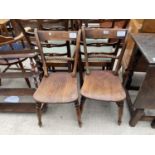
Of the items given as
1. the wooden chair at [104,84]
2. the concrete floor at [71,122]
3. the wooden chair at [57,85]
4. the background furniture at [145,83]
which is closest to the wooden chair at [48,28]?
the wooden chair at [57,85]

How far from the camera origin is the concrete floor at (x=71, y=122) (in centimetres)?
173

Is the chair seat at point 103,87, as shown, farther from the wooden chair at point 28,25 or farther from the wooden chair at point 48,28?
the wooden chair at point 28,25

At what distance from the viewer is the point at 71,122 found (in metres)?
1.83

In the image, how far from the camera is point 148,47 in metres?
1.55

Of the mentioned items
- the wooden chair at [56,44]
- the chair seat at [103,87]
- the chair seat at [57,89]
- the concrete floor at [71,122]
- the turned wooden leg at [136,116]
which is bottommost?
the concrete floor at [71,122]

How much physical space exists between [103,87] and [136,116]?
0.44 m

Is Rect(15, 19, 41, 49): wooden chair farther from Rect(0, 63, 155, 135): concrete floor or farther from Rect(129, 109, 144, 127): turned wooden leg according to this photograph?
Rect(129, 109, 144, 127): turned wooden leg

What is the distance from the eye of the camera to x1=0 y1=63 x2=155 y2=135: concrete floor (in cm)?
173

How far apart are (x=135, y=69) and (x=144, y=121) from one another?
0.59 m

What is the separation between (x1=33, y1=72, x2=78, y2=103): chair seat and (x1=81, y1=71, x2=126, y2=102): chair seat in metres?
0.11

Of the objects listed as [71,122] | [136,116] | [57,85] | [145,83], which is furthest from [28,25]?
[136,116]

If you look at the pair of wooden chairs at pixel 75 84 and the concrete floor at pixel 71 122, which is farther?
the concrete floor at pixel 71 122

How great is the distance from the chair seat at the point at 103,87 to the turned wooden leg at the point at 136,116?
0.90ft
